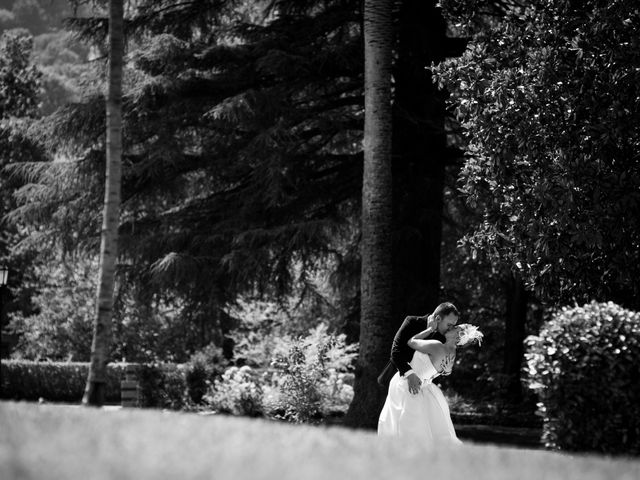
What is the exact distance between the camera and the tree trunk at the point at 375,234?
51.8ft

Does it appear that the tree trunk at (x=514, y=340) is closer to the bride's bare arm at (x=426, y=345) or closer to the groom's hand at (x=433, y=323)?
the groom's hand at (x=433, y=323)

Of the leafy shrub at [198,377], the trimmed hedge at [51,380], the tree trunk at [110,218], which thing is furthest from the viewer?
the trimmed hedge at [51,380]

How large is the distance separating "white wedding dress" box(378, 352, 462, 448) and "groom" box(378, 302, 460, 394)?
76mm

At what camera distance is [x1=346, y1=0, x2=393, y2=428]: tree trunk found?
15.8 meters

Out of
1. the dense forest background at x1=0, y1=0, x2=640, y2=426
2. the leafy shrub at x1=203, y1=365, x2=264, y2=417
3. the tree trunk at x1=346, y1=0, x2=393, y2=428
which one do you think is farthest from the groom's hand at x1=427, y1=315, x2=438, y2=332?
the leafy shrub at x1=203, y1=365, x2=264, y2=417

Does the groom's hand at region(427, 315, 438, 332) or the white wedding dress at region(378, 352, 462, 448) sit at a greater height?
the groom's hand at region(427, 315, 438, 332)

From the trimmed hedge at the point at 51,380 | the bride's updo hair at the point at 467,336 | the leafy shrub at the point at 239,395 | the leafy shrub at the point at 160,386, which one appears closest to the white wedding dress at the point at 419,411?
the bride's updo hair at the point at 467,336

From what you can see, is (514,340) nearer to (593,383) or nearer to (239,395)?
(239,395)

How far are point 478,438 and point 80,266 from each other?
23089 millimetres

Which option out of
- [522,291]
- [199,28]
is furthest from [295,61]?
[522,291]

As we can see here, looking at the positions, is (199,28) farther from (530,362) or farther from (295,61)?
(530,362)

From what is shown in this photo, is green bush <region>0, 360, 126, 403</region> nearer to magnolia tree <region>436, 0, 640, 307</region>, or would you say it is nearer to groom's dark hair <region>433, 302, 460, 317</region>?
magnolia tree <region>436, 0, 640, 307</region>

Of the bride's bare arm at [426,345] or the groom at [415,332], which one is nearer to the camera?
the bride's bare arm at [426,345]

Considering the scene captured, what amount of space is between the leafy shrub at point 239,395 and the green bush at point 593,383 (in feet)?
41.7
